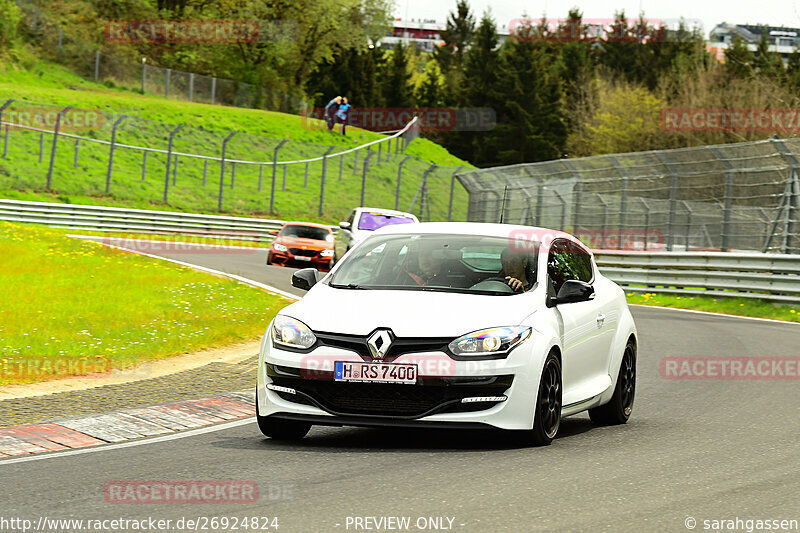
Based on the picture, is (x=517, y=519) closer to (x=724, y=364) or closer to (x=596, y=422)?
(x=596, y=422)

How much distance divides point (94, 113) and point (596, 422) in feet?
163

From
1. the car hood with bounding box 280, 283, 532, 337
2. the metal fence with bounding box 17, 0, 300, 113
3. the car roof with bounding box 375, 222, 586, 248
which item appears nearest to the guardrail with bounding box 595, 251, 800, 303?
the car roof with bounding box 375, 222, 586, 248

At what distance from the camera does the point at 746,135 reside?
61.3m

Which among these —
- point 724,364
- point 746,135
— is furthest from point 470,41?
point 724,364

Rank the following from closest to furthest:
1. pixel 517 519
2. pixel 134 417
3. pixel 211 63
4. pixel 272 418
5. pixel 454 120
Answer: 1. pixel 517 519
2. pixel 272 418
3. pixel 134 417
4. pixel 211 63
5. pixel 454 120

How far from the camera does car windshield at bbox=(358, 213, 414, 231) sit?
26766 millimetres

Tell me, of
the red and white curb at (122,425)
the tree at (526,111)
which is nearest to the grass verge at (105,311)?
the red and white curb at (122,425)

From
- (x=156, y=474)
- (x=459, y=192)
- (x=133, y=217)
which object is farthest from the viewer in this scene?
(x=459, y=192)

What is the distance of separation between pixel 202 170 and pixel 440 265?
147ft

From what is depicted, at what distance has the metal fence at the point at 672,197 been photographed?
2447cm

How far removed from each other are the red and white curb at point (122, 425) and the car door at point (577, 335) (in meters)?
2.61

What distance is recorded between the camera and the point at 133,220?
140ft

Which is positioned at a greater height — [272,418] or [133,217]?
[272,418]

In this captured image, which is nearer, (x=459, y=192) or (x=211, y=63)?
(x=459, y=192)
